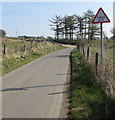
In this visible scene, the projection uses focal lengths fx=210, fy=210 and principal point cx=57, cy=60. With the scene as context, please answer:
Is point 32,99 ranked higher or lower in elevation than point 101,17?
lower

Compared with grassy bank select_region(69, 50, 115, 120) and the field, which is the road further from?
the field

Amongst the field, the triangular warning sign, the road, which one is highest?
the triangular warning sign

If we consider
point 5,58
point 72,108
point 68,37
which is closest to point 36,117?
point 72,108

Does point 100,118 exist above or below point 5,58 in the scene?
below

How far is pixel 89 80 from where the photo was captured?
340 inches

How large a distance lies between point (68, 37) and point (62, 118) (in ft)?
287

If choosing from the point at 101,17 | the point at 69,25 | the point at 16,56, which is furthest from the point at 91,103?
the point at 69,25

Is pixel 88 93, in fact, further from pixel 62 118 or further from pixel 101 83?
pixel 62 118

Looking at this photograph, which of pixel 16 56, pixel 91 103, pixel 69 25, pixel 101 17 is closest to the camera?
pixel 91 103

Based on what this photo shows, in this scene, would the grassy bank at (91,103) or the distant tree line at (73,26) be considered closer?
the grassy bank at (91,103)

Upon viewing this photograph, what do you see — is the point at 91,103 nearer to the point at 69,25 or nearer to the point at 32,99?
the point at 32,99

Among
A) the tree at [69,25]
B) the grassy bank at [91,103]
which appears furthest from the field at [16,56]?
the tree at [69,25]

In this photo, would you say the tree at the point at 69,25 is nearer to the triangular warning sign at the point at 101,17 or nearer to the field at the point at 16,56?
→ the field at the point at 16,56

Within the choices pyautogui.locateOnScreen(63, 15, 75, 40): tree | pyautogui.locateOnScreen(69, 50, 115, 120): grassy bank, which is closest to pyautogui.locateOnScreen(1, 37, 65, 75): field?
pyautogui.locateOnScreen(69, 50, 115, 120): grassy bank
